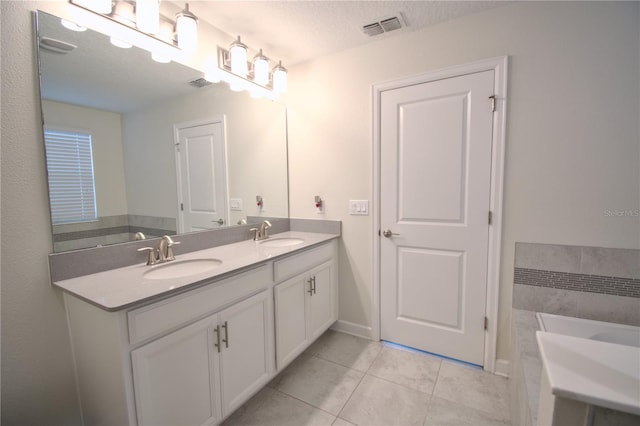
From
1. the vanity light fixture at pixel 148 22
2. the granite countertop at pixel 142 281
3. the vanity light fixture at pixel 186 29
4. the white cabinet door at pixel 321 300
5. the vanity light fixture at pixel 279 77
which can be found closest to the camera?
the granite countertop at pixel 142 281

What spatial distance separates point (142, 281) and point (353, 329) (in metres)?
1.72

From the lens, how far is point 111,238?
1.42 metres

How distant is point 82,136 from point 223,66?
3.39 feet

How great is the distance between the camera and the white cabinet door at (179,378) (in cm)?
108

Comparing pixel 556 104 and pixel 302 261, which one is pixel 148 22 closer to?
pixel 302 261

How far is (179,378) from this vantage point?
1189 mm

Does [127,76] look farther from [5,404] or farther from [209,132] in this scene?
[5,404]

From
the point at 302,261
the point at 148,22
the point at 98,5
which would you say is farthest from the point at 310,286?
the point at 98,5

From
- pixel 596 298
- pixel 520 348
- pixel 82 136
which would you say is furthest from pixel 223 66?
pixel 596 298

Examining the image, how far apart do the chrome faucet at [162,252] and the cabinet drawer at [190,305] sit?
1.44 ft

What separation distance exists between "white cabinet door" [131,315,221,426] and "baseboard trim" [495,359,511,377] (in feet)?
5.75

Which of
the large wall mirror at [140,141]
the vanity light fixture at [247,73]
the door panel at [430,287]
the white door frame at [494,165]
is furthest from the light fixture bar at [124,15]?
the door panel at [430,287]

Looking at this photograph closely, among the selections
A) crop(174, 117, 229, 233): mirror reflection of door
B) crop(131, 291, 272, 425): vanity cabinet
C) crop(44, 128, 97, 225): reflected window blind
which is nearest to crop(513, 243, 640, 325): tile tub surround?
crop(131, 291, 272, 425): vanity cabinet

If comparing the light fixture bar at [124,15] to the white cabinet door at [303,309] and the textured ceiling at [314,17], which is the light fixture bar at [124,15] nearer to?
the textured ceiling at [314,17]
